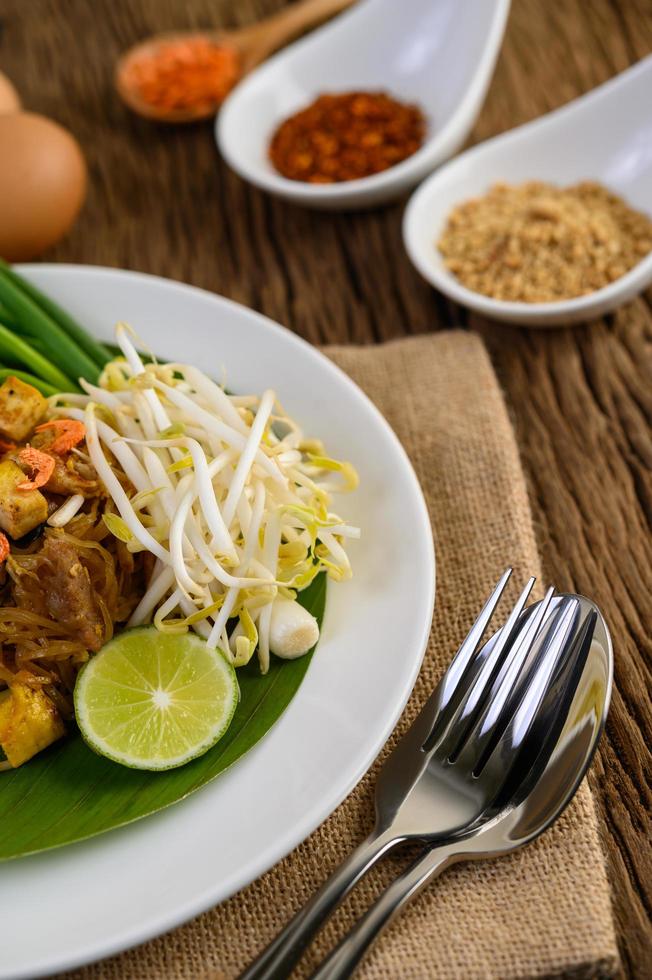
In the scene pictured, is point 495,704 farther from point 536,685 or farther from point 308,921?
point 308,921

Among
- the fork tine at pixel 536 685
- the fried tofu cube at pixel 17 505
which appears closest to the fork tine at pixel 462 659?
the fork tine at pixel 536 685

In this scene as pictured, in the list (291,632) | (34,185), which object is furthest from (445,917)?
(34,185)

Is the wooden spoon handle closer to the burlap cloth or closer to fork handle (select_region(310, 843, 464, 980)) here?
the burlap cloth

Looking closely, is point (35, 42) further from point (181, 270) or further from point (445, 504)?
point (445, 504)

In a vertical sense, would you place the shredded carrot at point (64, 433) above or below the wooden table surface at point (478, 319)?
above

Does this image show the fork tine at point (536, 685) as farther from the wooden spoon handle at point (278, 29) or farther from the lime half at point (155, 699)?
the wooden spoon handle at point (278, 29)

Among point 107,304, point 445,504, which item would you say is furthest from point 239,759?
point 107,304

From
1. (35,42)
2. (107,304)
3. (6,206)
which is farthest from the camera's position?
(35,42)

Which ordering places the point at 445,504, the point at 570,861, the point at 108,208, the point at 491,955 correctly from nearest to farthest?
the point at 491,955 < the point at 570,861 < the point at 445,504 < the point at 108,208
